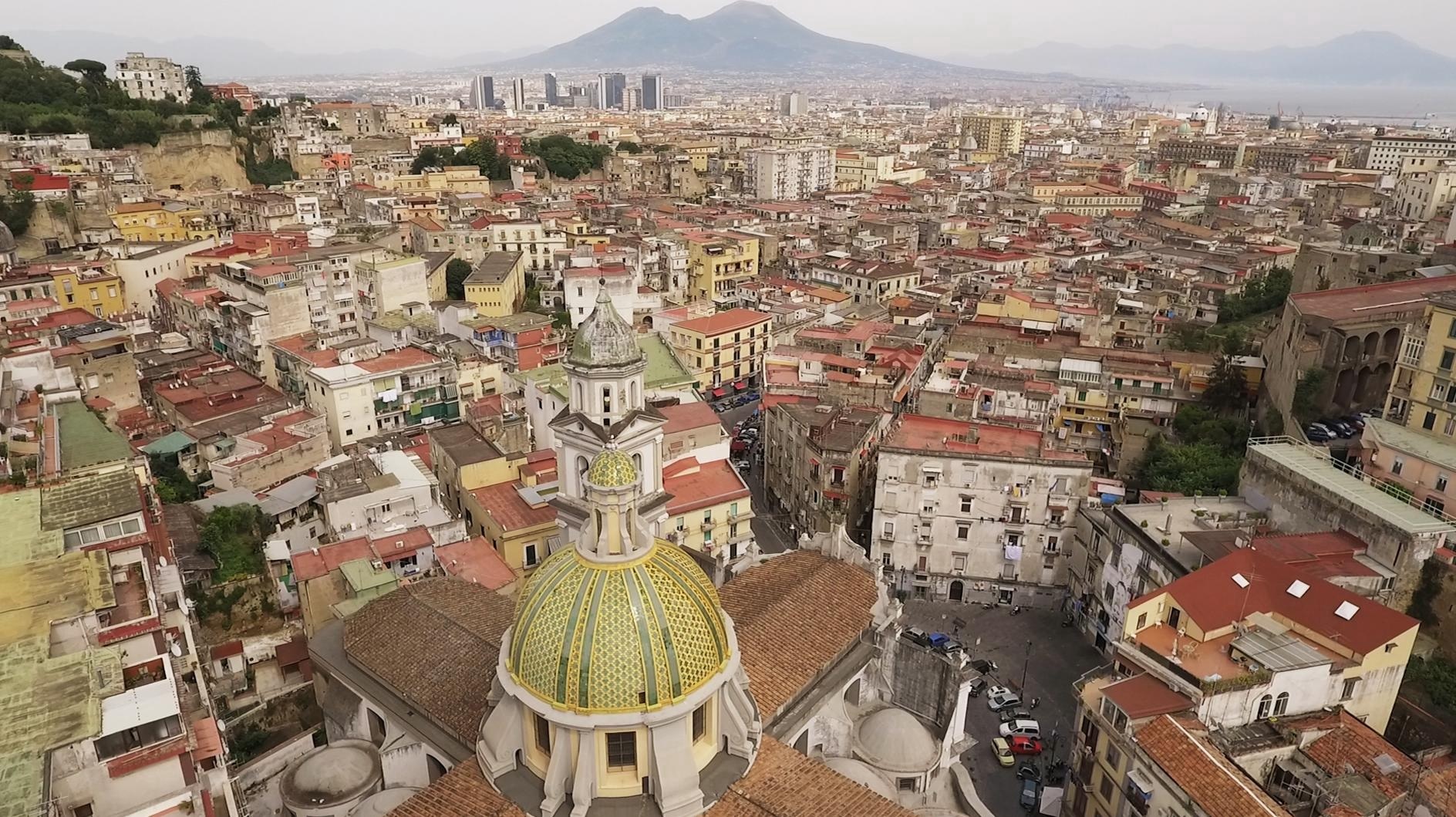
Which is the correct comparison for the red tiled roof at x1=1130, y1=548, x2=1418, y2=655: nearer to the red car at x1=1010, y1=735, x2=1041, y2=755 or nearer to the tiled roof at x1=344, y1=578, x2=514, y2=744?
the red car at x1=1010, y1=735, x2=1041, y2=755

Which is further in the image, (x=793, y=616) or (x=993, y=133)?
(x=993, y=133)

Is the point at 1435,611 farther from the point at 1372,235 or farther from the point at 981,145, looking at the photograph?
the point at 981,145

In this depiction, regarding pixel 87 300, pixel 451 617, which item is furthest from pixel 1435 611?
pixel 87 300

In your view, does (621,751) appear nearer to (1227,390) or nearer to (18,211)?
(1227,390)

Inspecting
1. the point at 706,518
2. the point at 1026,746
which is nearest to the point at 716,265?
the point at 706,518

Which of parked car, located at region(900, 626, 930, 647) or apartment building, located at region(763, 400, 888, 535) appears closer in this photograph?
parked car, located at region(900, 626, 930, 647)

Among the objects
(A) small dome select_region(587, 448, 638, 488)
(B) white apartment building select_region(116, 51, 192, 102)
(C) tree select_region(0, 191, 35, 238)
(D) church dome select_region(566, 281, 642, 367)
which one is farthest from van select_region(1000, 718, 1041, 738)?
(B) white apartment building select_region(116, 51, 192, 102)
